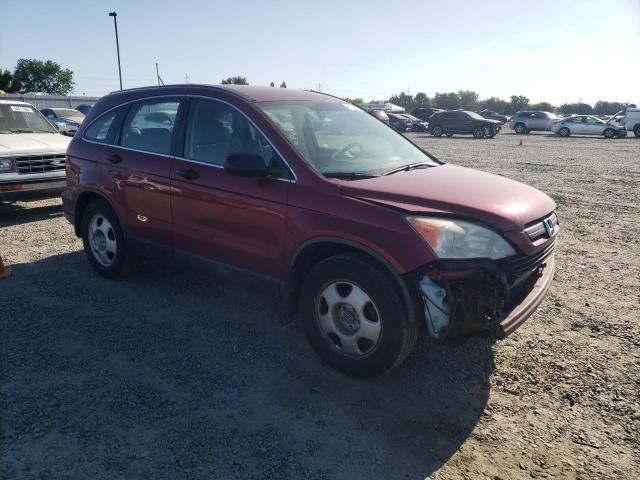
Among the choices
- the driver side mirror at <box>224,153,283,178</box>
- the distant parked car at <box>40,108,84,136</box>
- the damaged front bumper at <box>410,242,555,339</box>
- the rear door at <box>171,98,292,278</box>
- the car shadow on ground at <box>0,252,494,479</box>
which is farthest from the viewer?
the distant parked car at <box>40,108,84,136</box>

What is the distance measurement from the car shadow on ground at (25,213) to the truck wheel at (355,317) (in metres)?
6.14

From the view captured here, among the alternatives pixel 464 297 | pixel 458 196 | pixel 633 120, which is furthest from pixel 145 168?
pixel 633 120

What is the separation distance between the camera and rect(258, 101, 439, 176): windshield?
3.71 m

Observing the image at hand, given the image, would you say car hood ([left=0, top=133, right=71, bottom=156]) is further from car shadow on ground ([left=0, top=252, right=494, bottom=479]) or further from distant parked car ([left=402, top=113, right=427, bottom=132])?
distant parked car ([left=402, top=113, right=427, bottom=132])

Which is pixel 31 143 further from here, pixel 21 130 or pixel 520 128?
pixel 520 128

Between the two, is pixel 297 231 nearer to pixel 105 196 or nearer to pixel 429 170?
pixel 429 170

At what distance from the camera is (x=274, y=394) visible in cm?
324

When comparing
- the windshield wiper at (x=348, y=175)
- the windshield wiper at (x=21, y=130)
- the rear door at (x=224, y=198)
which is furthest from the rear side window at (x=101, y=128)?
the windshield wiper at (x=21, y=130)

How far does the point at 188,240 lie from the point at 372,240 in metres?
1.87

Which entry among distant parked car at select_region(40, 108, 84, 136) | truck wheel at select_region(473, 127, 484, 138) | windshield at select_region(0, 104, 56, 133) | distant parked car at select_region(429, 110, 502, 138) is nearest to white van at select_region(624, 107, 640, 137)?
distant parked car at select_region(429, 110, 502, 138)

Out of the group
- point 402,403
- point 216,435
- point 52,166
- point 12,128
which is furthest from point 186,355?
point 12,128

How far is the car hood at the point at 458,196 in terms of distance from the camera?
3.06m

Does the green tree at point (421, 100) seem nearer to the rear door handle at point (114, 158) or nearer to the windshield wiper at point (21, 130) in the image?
the windshield wiper at point (21, 130)

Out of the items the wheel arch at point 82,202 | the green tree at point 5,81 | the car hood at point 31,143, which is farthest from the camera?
the green tree at point 5,81
